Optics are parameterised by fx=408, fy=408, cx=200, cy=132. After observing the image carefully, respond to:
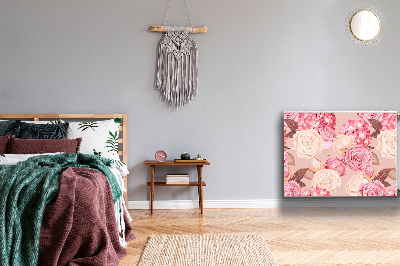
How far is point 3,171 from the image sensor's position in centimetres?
231

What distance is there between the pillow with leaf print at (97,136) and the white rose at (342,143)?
2.28 metres

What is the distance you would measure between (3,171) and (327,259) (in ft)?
6.80

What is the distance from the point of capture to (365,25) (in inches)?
174

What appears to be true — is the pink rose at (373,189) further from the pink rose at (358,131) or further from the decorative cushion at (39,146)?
the decorative cushion at (39,146)

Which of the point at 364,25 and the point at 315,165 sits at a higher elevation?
the point at 364,25

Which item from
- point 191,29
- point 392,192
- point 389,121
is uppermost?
point 191,29

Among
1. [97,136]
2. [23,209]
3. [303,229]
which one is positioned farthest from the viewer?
[97,136]

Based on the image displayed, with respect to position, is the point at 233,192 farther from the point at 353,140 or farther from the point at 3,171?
the point at 3,171

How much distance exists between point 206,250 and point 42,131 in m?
1.91

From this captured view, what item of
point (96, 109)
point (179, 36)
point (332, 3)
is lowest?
point (96, 109)

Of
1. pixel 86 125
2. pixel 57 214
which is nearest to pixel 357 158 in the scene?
pixel 86 125

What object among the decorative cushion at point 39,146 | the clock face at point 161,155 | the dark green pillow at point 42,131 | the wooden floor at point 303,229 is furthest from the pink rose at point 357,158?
the dark green pillow at point 42,131

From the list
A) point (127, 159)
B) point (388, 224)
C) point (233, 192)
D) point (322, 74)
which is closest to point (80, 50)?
point (127, 159)

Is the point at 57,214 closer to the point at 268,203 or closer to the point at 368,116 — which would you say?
the point at 268,203
